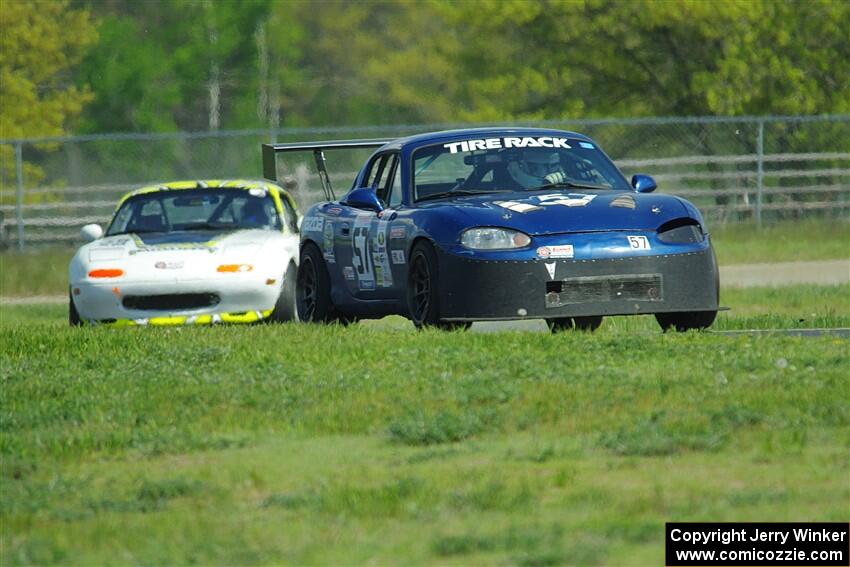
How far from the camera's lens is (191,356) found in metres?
10.4

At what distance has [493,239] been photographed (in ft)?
36.2

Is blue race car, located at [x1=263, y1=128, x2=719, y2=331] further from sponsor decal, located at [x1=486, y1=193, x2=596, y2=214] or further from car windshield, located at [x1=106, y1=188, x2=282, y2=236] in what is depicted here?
car windshield, located at [x1=106, y1=188, x2=282, y2=236]

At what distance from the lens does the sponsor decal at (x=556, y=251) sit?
1093cm

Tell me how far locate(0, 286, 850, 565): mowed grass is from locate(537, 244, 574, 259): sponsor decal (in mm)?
515

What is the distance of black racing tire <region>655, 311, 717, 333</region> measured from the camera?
11.6 meters

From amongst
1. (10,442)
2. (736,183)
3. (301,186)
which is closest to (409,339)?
(10,442)

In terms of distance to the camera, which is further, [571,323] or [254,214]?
[254,214]

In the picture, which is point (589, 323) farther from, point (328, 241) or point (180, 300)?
point (180, 300)

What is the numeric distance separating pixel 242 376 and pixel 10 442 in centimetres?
191

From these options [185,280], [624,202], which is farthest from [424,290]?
[185,280]

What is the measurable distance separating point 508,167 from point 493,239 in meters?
1.32

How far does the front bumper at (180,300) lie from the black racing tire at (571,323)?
2.75 m

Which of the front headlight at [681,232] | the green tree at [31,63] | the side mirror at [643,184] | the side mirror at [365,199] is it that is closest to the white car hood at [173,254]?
the side mirror at [365,199]

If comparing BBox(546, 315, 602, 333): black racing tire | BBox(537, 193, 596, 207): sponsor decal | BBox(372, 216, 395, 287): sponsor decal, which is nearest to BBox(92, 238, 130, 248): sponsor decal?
BBox(372, 216, 395, 287): sponsor decal
